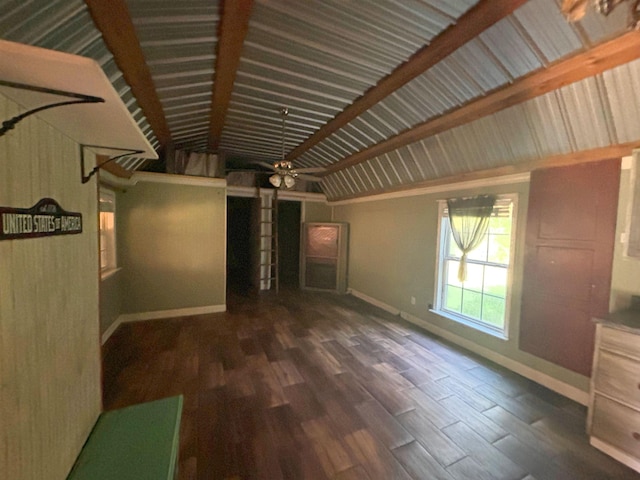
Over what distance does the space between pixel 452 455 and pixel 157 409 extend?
201cm

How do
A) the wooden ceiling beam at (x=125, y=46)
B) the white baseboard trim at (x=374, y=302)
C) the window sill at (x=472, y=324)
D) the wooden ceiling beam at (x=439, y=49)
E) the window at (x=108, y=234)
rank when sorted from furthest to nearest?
the white baseboard trim at (x=374, y=302) → the window at (x=108, y=234) → the window sill at (x=472, y=324) → the wooden ceiling beam at (x=439, y=49) → the wooden ceiling beam at (x=125, y=46)

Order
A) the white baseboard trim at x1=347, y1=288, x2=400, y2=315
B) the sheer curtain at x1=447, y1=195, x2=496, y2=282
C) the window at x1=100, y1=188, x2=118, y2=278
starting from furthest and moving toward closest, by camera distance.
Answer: the white baseboard trim at x1=347, y1=288, x2=400, y2=315 < the window at x1=100, y1=188, x2=118, y2=278 < the sheer curtain at x1=447, y1=195, x2=496, y2=282

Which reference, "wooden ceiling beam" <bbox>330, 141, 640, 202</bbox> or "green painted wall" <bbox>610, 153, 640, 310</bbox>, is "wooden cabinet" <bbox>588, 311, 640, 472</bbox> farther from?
"wooden ceiling beam" <bbox>330, 141, 640, 202</bbox>

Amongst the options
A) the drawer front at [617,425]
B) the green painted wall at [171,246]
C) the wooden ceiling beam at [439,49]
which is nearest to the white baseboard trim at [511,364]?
the drawer front at [617,425]

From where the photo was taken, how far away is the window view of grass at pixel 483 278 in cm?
328

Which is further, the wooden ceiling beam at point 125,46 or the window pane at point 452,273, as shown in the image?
the window pane at point 452,273

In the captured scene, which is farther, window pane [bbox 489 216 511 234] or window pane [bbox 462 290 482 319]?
window pane [bbox 462 290 482 319]

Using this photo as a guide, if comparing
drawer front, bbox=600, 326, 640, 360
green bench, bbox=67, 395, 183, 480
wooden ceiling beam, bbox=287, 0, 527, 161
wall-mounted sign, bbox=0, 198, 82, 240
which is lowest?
green bench, bbox=67, 395, 183, 480

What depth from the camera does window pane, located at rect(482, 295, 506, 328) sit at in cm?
329

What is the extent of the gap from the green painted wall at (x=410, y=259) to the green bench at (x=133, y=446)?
11.3 ft

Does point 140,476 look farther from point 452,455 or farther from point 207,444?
point 452,455

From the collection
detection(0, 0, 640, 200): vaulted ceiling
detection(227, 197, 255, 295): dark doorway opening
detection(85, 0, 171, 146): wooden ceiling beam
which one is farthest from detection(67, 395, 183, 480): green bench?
detection(227, 197, 255, 295): dark doorway opening

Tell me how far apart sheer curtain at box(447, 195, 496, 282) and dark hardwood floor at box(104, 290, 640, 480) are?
1.37 meters

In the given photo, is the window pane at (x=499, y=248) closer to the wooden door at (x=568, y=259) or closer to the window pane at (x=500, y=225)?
the window pane at (x=500, y=225)
